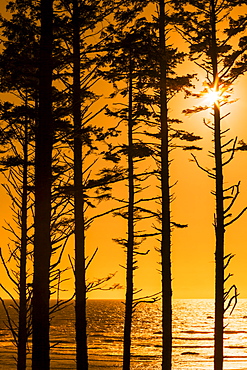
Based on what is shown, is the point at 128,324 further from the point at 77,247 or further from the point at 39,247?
the point at 39,247

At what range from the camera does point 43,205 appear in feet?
25.8

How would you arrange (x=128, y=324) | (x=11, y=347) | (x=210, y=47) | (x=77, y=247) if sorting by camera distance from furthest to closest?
(x=11, y=347)
(x=128, y=324)
(x=210, y=47)
(x=77, y=247)

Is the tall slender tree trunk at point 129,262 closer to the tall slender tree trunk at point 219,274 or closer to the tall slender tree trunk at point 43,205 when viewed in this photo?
the tall slender tree trunk at point 219,274

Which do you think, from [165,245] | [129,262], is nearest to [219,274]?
[165,245]

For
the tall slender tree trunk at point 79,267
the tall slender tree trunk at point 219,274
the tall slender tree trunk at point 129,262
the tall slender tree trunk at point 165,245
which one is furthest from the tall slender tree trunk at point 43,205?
the tall slender tree trunk at point 129,262

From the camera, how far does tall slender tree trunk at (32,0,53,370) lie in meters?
7.66

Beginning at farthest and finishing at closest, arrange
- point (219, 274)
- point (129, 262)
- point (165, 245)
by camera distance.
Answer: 1. point (129, 262)
2. point (165, 245)
3. point (219, 274)

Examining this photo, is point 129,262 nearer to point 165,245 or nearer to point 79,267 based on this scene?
point 165,245

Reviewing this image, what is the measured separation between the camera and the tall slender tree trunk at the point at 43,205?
766 cm

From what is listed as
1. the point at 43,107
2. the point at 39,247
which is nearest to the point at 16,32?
the point at 43,107

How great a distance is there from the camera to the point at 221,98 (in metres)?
18.7

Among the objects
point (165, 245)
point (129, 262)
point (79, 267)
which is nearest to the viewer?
point (79, 267)

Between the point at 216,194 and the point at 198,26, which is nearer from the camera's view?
the point at 216,194

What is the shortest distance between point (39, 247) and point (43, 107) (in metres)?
1.84
